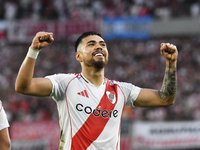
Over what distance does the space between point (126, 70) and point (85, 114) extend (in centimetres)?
1446

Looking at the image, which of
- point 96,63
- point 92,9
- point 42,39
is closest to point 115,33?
point 92,9

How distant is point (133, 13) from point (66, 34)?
164 inches

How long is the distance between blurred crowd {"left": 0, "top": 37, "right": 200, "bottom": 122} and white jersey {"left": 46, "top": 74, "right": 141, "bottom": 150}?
28.6ft

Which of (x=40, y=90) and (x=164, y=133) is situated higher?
(x=40, y=90)

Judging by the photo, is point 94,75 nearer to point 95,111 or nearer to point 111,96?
point 111,96

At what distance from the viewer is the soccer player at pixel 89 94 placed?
297 cm

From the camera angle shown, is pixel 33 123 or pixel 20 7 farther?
pixel 20 7

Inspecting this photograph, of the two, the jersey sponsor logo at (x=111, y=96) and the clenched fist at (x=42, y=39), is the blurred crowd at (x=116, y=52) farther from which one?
the clenched fist at (x=42, y=39)

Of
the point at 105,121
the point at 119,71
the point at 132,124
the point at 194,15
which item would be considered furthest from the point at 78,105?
the point at 194,15

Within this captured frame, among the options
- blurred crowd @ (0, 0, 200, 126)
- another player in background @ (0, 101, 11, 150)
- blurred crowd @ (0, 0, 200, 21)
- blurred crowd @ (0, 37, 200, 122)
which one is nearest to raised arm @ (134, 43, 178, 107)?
another player in background @ (0, 101, 11, 150)

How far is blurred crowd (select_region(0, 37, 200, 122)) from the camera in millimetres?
13148

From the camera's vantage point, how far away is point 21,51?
19.6m

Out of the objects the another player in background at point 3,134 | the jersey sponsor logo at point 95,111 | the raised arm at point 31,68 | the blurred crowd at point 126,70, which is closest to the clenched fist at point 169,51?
the jersey sponsor logo at point 95,111

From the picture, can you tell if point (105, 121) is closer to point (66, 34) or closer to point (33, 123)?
point (33, 123)
